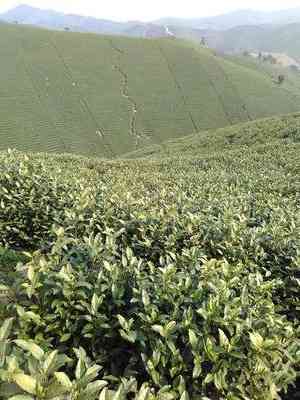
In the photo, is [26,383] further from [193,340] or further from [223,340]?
[223,340]

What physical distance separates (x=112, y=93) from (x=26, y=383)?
117m

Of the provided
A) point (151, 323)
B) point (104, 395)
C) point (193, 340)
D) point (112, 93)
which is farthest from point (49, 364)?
point (112, 93)

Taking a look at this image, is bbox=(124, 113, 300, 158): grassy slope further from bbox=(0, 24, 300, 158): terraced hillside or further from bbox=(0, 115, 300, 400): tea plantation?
bbox=(0, 24, 300, 158): terraced hillside

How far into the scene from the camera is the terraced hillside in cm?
9731

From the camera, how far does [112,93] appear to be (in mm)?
114375

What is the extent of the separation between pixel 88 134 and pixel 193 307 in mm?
98322

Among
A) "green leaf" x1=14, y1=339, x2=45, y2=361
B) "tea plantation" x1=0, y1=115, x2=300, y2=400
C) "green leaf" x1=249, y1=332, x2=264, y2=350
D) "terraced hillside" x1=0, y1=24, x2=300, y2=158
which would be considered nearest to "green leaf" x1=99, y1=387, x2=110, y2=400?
"tea plantation" x1=0, y1=115, x2=300, y2=400

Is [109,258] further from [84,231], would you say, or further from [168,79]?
[168,79]

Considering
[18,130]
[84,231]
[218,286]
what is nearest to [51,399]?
[218,286]

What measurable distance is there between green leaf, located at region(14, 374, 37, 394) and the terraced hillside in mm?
89218

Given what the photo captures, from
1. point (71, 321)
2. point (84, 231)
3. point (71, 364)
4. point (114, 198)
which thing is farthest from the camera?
point (114, 198)

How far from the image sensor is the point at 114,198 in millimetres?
8438

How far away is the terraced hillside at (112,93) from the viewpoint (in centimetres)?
9731

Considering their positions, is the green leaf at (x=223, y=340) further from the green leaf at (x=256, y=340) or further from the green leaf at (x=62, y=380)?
the green leaf at (x=62, y=380)
